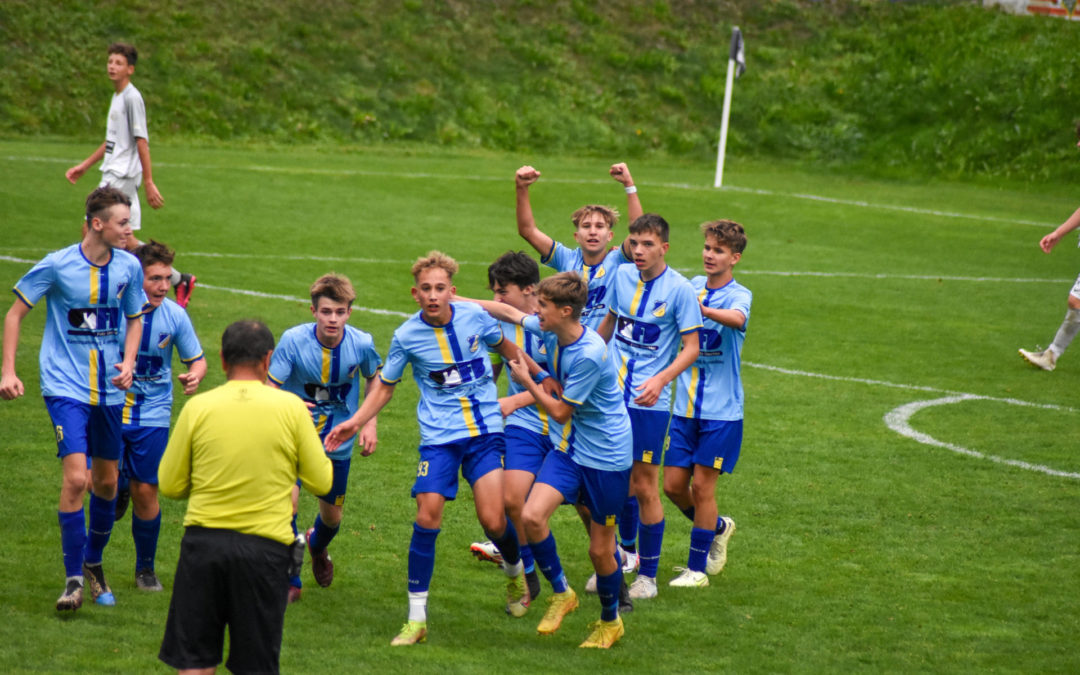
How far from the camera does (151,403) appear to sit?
288 inches

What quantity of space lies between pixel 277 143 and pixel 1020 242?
659 inches

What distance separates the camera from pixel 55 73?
28.8 m

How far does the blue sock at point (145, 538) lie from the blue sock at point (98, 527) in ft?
0.48

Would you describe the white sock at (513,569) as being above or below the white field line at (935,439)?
above

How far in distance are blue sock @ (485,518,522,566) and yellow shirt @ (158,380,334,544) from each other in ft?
6.83

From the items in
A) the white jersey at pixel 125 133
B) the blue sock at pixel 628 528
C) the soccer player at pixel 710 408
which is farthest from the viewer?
the white jersey at pixel 125 133

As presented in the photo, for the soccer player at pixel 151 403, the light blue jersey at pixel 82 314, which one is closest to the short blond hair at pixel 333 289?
the soccer player at pixel 151 403

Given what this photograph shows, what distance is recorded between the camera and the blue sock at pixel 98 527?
7.05 metres

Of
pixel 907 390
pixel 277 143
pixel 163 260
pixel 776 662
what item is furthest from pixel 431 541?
pixel 277 143

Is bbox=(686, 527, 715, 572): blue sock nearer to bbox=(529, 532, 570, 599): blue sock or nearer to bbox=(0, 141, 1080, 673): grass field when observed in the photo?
bbox=(0, 141, 1080, 673): grass field

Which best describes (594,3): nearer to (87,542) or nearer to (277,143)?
(277,143)

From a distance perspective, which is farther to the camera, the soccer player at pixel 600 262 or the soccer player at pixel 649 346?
the soccer player at pixel 600 262

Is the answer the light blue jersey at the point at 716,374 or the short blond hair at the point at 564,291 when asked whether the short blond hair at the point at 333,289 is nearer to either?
the short blond hair at the point at 564,291

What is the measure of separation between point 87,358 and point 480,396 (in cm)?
219
